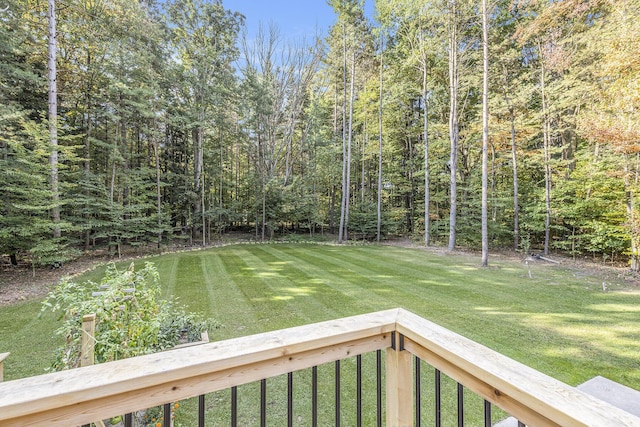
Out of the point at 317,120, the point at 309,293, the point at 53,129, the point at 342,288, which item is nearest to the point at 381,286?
the point at 342,288

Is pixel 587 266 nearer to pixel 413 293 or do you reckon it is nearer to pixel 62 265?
pixel 413 293

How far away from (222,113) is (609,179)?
14.6 m

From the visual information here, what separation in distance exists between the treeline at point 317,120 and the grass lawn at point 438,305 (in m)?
2.72

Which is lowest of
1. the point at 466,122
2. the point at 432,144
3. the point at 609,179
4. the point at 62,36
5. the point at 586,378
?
the point at 586,378

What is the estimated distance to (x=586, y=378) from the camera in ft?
8.76

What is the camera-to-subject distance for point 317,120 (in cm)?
1552

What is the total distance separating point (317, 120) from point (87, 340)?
15167mm

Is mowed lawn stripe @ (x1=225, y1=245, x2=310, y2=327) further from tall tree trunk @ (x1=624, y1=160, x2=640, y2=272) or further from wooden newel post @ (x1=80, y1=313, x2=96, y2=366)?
tall tree trunk @ (x1=624, y1=160, x2=640, y2=272)

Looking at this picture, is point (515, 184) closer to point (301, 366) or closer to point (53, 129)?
point (301, 366)

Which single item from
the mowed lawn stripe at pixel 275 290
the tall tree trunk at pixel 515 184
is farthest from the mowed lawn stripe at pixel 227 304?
the tall tree trunk at pixel 515 184

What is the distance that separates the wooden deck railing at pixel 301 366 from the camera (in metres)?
0.67

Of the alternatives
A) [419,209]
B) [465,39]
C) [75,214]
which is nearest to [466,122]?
[465,39]

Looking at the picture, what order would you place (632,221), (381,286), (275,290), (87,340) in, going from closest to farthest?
(87,340), (275,290), (381,286), (632,221)

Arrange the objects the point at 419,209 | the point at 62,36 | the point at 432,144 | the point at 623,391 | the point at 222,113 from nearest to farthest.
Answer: the point at 623,391 → the point at 62,36 → the point at 432,144 → the point at 222,113 → the point at 419,209
